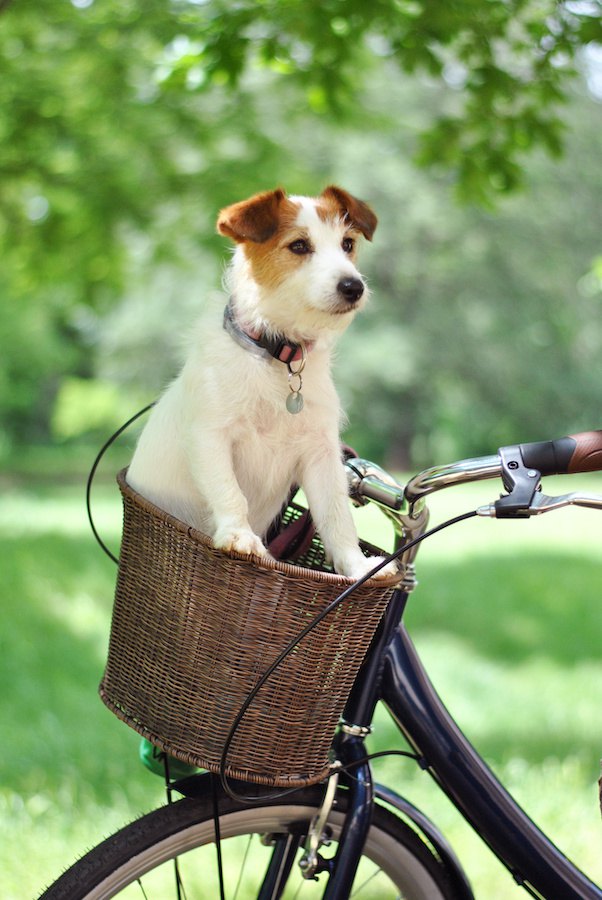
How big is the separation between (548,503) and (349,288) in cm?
64

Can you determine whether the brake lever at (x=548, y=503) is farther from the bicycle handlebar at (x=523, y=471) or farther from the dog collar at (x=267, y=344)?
the dog collar at (x=267, y=344)

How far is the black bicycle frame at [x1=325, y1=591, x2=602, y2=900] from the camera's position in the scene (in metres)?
1.73

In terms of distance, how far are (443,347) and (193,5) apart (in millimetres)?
15706

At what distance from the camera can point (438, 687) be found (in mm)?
5375

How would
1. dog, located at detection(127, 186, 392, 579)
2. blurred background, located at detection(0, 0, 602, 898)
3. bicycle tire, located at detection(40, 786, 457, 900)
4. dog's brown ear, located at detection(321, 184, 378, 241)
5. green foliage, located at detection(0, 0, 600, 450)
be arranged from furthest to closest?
green foliage, located at detection(0, 0, 600, 450), blurred background, located at detection(0, 0, 602, 898), dog's brown ear, located at detection(321, 184, 378, 241), dog, located at detection(127, 186, 392, 579), bicycle tire, located at detection(40, 786, 457, 900)

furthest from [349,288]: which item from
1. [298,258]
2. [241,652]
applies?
[241,652]

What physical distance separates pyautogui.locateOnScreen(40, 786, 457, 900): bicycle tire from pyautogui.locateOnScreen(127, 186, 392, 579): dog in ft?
1.39

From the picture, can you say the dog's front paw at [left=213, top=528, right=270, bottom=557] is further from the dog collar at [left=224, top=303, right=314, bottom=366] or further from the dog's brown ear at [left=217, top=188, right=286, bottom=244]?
the dog's brown ear at [left=217, top=188, right=286, bottom=244]

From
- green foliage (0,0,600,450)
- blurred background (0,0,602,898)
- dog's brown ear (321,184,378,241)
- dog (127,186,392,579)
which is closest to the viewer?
dog (127,186,392,579)

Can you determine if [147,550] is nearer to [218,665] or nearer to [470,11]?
[218,665]

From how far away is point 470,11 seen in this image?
13.0 ft

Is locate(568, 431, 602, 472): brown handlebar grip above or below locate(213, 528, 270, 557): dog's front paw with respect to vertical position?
above

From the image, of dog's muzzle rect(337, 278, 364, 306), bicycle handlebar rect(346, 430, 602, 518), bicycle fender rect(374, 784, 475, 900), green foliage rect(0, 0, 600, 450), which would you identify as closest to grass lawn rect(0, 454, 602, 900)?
bicycle fender rect(374, 784, 475, 900)

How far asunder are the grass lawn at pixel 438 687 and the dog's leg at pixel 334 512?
172 cm
